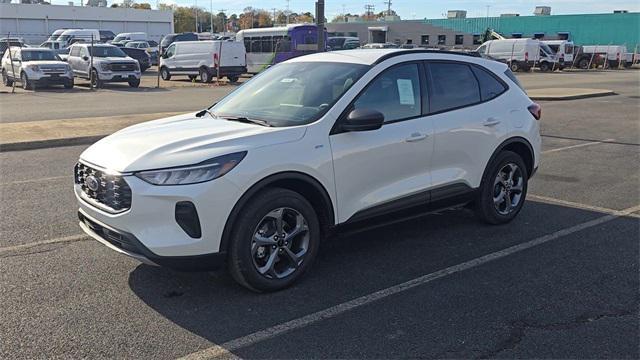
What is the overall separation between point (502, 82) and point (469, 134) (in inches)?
37.9

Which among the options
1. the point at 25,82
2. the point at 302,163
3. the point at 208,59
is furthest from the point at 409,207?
the point at 208,59

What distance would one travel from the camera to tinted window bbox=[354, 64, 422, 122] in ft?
16.2

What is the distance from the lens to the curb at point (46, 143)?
10422mm

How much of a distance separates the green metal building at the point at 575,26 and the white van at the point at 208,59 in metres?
45.9

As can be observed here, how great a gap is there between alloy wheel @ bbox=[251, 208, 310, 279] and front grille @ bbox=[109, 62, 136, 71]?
22192 millimetres

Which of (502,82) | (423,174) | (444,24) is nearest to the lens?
(423,174)

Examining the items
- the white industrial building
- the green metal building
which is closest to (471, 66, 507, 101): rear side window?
the green metal building

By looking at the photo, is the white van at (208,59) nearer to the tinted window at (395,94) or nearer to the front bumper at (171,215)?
the tinted window at (395,94)

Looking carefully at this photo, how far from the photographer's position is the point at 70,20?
89.1m

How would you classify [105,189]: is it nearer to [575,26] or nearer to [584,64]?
[584,64]

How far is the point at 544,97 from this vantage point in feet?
70.2

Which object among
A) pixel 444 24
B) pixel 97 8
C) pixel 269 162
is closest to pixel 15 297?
pixel 269 162

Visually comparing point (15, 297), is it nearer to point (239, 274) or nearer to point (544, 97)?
point (239, 274)

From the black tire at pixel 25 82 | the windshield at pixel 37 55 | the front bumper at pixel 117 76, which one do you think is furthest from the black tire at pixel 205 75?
the black tire at pixel 25 82
